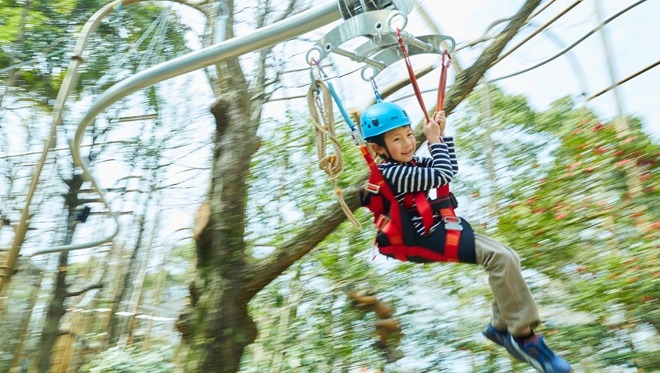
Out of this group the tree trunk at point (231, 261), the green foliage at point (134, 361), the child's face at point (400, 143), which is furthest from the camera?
the green foliage at point (134, 361)

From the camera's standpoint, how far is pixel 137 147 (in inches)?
296

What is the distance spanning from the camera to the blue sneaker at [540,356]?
246 centimetres

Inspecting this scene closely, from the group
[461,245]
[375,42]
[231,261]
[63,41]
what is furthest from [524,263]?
[63,41]

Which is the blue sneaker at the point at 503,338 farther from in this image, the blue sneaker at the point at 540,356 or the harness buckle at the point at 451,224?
the harness buckle at the point at 451,224

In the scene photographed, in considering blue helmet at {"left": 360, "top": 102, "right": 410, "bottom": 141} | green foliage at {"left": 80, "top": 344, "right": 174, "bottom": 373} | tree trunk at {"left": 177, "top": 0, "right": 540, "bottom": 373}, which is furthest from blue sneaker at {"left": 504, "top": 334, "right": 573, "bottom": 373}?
green foliage at {"left": 80, "top": 344, "right": 174, "bottom": 373}

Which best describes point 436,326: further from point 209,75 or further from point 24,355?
point 24,355

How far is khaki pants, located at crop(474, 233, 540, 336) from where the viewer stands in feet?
8.27

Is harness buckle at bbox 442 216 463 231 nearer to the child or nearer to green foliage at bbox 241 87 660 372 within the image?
the child

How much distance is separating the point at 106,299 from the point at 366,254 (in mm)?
3609

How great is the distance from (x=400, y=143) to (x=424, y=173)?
166mm

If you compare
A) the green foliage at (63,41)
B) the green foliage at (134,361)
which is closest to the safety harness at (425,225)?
the green foliage at (134,361)

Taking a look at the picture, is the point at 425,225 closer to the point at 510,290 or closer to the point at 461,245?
the point at 461,245

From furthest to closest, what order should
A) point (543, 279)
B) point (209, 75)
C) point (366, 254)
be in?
point (209, 75)
point (366, 254)
point (543, 279)

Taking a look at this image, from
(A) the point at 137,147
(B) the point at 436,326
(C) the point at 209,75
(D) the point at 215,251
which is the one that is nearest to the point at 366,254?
(B) the point at 436,326
